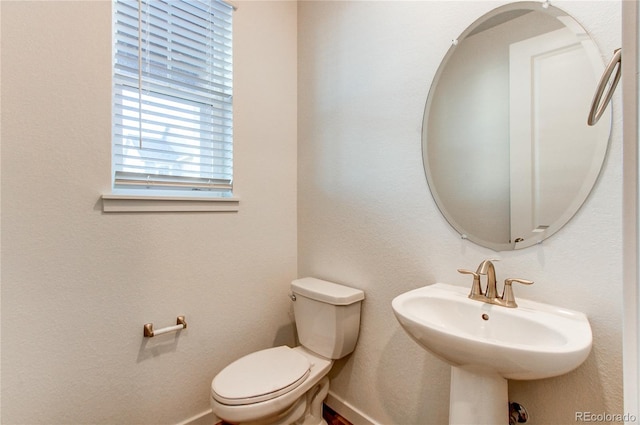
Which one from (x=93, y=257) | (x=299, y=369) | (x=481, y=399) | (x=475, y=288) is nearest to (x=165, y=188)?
(x=93, y=257)

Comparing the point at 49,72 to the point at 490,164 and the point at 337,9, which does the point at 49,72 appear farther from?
the point at 490,164

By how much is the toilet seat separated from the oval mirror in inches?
36.4

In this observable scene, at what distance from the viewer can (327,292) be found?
1.44 metres

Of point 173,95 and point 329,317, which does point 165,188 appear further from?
point 329,317

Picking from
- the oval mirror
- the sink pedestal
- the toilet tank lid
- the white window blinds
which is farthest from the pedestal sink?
the white window blinds

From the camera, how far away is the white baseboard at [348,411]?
1.47 m

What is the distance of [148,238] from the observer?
Answer: 1.33 meters

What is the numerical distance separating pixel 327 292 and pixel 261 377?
465mm

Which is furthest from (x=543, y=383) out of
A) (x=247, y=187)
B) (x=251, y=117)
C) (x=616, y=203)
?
(x=251, y=117)

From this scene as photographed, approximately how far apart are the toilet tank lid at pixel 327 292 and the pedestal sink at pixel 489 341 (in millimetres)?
401

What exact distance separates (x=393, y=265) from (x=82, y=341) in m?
1.34

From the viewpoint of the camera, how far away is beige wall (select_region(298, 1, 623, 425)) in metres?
0.84
